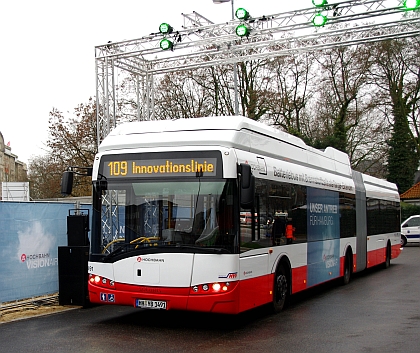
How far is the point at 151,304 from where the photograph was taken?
9.30m

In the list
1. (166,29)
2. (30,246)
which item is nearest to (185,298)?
(30,246)

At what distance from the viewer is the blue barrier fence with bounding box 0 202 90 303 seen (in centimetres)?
1182

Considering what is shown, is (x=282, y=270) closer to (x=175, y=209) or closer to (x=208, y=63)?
(x=175, y=209)

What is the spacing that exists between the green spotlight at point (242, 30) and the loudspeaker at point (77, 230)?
9.14 m

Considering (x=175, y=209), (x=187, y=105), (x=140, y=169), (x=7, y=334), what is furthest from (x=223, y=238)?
(x=187, y=105)

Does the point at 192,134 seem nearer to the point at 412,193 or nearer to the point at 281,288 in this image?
the point at 281,288

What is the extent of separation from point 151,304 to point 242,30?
12037mm

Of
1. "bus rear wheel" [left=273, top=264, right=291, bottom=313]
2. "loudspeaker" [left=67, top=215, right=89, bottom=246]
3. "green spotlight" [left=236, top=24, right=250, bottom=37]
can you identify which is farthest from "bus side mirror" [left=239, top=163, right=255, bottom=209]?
"green spotlight" [left=236, top=24, right=250, bottom=37]

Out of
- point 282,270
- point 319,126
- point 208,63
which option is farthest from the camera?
point 319,126

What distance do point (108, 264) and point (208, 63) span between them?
13856 mm

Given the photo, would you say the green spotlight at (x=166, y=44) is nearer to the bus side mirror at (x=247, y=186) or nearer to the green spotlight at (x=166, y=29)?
the green spotlight at (x=166, y=29)

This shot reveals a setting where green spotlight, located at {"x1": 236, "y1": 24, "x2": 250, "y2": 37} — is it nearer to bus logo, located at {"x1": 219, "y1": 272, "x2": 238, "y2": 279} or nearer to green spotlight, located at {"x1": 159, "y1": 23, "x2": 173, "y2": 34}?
green spotlight, located at {"x1": 159, "y1": 23, "x2": 173, "y2": 34}

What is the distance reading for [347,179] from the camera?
→ 16.8 metres

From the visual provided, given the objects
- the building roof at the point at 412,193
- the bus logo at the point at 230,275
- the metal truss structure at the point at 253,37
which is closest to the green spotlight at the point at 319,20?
the metal truss structure at the point at 253,37
